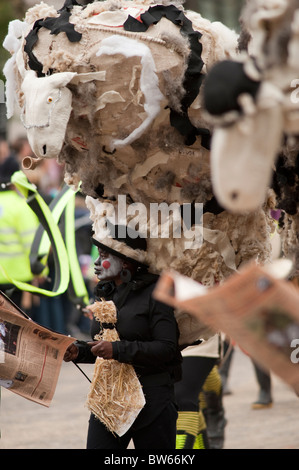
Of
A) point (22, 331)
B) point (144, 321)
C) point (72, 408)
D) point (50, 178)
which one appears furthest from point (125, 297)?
point (50, 178)

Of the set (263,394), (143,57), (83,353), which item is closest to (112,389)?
(83,353)

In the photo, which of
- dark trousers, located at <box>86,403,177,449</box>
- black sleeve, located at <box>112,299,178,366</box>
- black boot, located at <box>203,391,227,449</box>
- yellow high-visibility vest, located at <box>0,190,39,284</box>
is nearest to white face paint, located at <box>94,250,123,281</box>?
black sleeve, located at <box>112,299,178,366</box>

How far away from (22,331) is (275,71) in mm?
2102

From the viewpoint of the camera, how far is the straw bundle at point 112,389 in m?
3.89

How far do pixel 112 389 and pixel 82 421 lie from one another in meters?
3.23

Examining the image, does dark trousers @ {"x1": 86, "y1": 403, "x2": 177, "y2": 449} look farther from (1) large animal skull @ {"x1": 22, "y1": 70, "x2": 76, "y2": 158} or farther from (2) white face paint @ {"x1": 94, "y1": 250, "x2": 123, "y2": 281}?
(1) large animal skull @ {"x1": 22, "y1": 70, "x2": 76, "y2": 158}

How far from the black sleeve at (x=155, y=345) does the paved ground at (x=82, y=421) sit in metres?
1.78

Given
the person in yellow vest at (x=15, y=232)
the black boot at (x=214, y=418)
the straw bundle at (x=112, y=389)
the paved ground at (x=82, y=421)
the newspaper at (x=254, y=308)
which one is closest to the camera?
the newspaper at (x=254, y=308)

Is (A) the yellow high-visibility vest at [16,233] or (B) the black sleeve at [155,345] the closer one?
(B) the black sleeve at [155,345]

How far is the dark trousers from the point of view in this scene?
3.95 m

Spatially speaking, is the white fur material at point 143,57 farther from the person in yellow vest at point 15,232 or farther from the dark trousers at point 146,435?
the person in yellow vest at point 15,232

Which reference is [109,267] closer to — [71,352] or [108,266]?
[108,266]

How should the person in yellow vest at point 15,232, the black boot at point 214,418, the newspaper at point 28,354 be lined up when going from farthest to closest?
the person in yellow vest at point 15,232, the black boot at point 214,418, the newspaper at point 28,354

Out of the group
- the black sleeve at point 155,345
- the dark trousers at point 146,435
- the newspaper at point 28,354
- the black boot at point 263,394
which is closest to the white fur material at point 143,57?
the black sleeve at point 155,345
